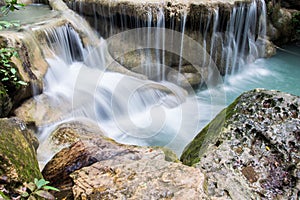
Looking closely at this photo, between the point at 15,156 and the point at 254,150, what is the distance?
6.59 feet

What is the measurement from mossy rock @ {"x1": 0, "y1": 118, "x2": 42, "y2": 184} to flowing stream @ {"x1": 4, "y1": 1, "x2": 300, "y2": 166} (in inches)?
75.6

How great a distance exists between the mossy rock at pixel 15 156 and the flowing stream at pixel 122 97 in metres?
1.92

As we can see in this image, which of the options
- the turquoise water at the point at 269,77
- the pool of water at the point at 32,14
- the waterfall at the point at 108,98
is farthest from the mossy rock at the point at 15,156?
the turquoise water at the point at 269,77

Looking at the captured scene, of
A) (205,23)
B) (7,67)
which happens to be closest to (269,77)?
(205,23)

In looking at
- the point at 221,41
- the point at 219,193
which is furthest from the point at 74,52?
the point at 219,193

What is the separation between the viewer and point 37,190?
166cm

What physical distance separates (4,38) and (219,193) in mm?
4285

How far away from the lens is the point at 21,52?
4738 millimetres

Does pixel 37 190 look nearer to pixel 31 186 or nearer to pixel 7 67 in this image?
pixel 31 186

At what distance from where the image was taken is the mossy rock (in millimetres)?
1728

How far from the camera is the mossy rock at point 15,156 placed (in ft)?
5.67

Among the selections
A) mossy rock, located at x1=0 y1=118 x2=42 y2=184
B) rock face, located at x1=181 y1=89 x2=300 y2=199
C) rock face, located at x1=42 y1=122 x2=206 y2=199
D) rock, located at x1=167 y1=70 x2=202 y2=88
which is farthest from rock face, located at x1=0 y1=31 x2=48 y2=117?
rock, located at x1=167 y1=70 x2=202 y2=88

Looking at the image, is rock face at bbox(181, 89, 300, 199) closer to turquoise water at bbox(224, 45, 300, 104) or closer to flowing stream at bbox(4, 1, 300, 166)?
flowing stream at bbox(4, 1, 300, 166)

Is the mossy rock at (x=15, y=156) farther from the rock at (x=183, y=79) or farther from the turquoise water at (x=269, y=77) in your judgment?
the turquoise water at (x=269, y=77)
